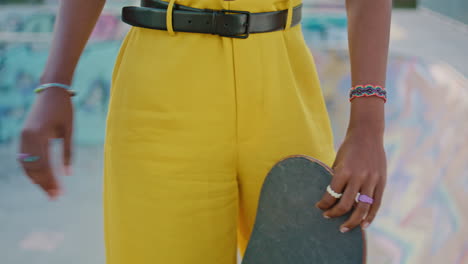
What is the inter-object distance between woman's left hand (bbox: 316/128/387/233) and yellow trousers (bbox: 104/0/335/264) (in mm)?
116

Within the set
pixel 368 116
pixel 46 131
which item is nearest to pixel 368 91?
pixel 368 116

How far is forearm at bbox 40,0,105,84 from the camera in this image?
2.81 feet

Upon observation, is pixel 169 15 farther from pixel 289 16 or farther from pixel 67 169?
pixel 67 169

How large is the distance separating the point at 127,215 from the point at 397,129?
2823 mm

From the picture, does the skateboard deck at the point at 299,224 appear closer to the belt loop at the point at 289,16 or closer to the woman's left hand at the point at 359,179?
the woman's left hand at the point at 359,179

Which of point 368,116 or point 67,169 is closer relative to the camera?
point 368,116

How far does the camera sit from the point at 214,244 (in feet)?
2.79

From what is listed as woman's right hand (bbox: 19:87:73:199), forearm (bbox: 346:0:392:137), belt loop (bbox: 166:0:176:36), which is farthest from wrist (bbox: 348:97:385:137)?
woman's right hand (bbox: 19:87:73:199)

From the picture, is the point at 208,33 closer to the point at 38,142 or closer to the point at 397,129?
the point at 38,142

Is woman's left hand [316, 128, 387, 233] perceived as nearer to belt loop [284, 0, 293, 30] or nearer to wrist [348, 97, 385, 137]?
wrist [348, 97, 385, 137]

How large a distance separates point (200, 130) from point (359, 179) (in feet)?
0.86

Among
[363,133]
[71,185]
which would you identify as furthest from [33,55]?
[363,133]

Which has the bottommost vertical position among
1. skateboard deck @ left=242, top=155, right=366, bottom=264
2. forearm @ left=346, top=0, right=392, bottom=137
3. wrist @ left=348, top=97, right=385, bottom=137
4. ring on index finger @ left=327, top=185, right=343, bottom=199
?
skateboard deck @ left=242, top=155, right=366, bottom=264

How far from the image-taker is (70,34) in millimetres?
876
